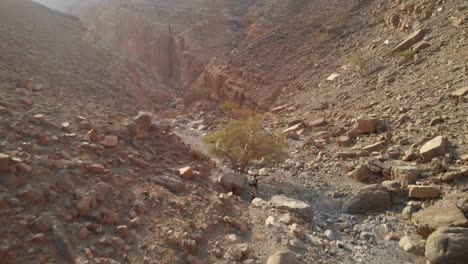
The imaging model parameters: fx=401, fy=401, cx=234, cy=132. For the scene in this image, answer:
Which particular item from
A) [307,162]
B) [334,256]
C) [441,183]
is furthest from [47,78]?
[441,183]

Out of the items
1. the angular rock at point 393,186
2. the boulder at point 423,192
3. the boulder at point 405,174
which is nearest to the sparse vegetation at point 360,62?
the boulder at point 405,174

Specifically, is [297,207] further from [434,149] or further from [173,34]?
[173,34]

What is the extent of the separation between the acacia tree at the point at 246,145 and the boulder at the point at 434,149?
3.56 meters

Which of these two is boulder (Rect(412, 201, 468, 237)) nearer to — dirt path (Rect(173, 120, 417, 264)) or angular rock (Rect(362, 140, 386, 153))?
dirt path (Rect(173, 120, 417, 264))

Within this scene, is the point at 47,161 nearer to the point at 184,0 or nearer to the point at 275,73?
the point at 275,73

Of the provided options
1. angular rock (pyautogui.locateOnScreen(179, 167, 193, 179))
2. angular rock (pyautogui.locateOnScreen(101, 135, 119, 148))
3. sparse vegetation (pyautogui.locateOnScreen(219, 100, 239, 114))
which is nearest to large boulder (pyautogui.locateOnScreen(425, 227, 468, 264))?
angular rock (pyautogui.locateOnScreen(179, 167, 193, 179))

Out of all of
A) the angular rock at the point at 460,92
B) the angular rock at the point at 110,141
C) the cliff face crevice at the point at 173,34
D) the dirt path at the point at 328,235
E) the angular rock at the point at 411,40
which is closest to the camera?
the dirt path at the point at 328,235

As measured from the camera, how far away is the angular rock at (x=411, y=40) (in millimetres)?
14086

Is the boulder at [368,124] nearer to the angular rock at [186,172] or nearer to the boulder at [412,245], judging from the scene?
the boulder at [412,245]

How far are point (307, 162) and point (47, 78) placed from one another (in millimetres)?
7742

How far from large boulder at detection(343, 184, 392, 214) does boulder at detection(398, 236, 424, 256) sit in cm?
108

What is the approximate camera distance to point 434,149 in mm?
8133

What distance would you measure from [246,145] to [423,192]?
14.8ft

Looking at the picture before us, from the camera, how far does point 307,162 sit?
1053cm
